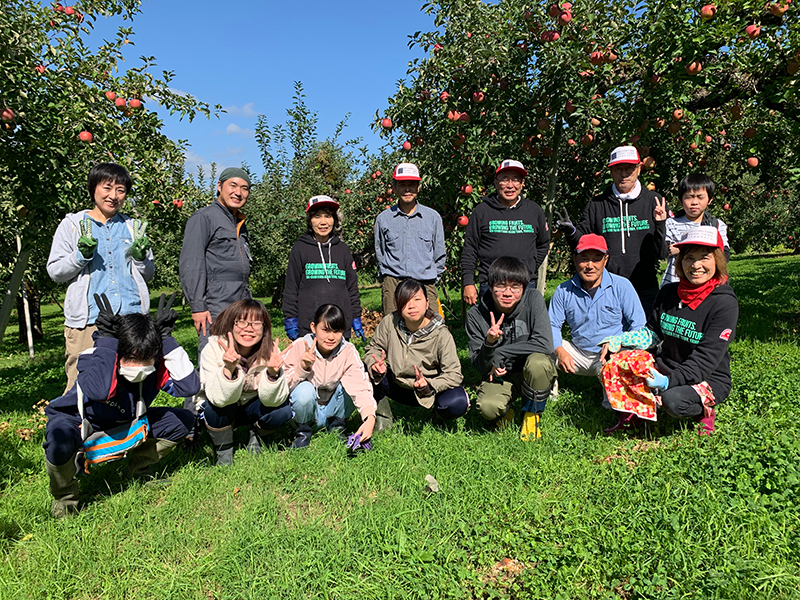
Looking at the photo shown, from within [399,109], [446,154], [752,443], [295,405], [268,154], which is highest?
[268,154]

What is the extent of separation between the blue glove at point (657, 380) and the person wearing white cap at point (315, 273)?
2444 mm

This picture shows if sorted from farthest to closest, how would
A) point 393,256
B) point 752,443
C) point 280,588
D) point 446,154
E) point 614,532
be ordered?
point 446,154, point 393,256, point 752,443, point 614,532, point 280,588

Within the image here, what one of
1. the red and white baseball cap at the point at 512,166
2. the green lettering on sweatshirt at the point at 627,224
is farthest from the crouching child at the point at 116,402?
the green lettering on sweatshirt at the point at 627,224

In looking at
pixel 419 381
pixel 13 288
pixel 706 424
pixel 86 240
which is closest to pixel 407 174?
pixel 419 381

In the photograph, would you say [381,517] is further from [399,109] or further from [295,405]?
[399,109]

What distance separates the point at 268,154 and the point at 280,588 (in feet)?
42.1

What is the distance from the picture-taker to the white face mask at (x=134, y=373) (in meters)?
3.10

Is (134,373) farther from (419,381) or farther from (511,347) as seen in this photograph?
(511,347)

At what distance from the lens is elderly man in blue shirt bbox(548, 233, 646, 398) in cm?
411

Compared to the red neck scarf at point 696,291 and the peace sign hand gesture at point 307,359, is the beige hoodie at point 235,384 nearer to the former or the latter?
the peace sign hand gesture at point 307,359

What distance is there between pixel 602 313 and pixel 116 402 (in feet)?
12.0

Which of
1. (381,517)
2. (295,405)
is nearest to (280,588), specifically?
(381,517)

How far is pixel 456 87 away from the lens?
5691mm

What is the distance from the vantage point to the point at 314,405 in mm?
3871
